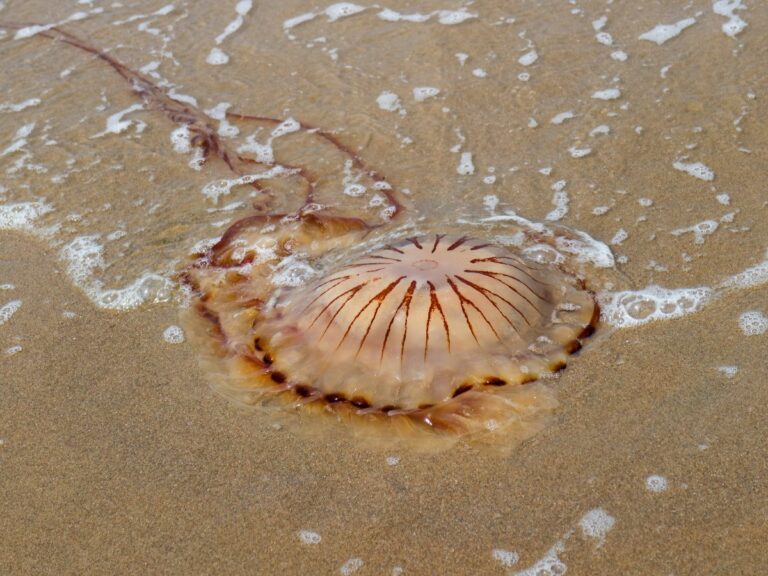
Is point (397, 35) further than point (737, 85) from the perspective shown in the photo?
Yes

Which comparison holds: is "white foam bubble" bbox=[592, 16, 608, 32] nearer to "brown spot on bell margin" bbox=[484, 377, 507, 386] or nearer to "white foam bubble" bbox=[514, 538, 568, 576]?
"brown spot on bell margin" bbox=[484, 377, 507, 386]

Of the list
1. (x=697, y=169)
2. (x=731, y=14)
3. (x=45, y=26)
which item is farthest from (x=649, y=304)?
(x=45, y=26)

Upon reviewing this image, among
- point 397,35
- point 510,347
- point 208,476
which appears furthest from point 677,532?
point 397,35

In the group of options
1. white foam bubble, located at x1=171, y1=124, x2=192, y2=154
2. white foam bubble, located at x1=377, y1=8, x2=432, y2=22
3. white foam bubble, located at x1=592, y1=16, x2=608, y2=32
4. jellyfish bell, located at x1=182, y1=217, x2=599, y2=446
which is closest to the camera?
jellyfish bell, located at x1=182, y1=217, x2=599, y2=446

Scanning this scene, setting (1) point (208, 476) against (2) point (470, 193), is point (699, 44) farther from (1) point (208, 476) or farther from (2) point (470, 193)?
(1) point (208, 476)

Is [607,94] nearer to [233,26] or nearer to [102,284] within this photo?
[233,26]

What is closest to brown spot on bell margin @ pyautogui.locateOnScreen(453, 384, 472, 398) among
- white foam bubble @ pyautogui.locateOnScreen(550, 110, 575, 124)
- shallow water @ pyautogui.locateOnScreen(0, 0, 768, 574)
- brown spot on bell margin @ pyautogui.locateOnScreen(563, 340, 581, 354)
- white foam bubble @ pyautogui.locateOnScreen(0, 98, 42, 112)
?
shallow water @ pyautogui.locateOnScreen(0, 0, 768, 574)

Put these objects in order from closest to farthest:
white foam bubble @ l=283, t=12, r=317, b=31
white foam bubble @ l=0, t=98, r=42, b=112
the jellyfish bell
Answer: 1. the jellyfish bell
2. white foam bubble @ l=0, t=98, r=42, b=112
3. white foam bubble @ l=283, t=12, r=317, b=31
